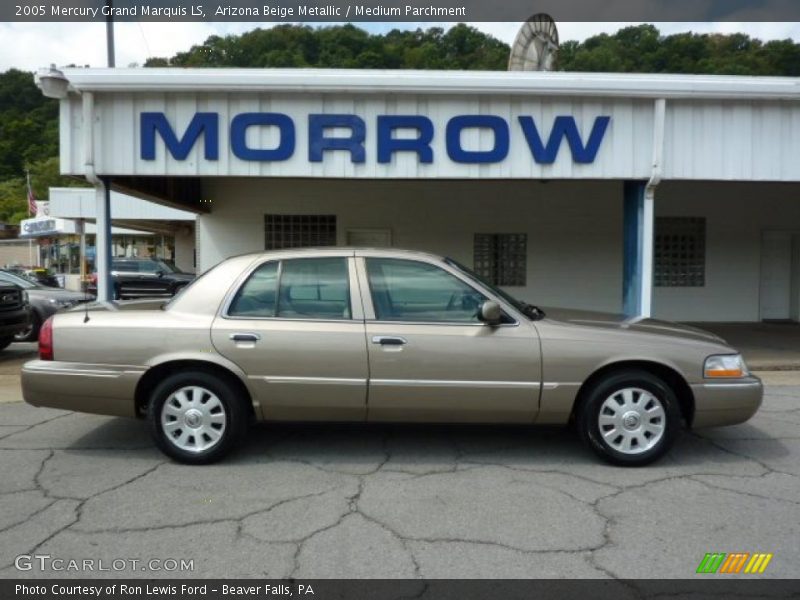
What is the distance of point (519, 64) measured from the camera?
11.3 m

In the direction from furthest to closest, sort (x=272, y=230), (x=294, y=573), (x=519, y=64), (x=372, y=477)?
(x=272, y=230) → (x=519, y=64) → (x=372, y=477) → (x=294, y=573)

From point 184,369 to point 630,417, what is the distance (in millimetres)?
3232

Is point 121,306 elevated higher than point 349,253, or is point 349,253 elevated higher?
point 349,253

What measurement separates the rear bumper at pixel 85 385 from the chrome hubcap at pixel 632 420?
11.0ft

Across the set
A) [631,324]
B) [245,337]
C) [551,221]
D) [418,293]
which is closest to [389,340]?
[418,293]

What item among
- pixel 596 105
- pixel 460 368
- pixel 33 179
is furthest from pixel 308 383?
pixel 33 179

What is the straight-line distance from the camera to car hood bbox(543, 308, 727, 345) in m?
4.83

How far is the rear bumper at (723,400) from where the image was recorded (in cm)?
466

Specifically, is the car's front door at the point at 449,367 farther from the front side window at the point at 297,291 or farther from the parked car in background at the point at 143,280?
the parked car in background at the point at 143,280

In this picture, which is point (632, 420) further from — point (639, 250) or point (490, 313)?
point (639, 250)

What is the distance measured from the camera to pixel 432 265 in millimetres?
4852

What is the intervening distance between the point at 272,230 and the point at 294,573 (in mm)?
10962

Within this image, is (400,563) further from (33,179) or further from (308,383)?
(33,179)

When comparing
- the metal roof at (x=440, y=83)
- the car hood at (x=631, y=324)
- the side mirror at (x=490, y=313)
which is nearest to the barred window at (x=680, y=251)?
the metal roof at (x=440, y=83)
